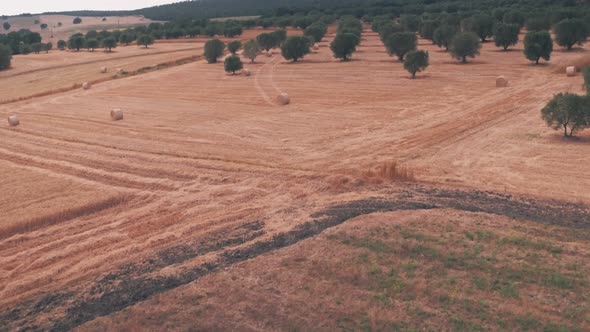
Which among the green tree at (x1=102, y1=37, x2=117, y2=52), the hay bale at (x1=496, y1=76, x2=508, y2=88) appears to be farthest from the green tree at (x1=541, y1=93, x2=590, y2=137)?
the green tree at (x1=102, y1=37, x2=117, y2=52)

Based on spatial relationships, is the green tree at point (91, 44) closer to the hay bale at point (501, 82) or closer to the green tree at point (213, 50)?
the green tree at point (213, 50)

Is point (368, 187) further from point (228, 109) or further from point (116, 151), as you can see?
point (228, 109)

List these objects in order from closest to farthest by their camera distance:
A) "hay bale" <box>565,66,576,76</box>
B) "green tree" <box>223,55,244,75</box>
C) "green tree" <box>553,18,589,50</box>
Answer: "hay bale" <box>565,66,576,76</box>, "green tree" <box>223,55,244,75</box>, "green tree" <box>553,18,589,50</box>

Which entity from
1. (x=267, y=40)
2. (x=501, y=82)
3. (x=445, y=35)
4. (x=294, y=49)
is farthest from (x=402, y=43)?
(x=267, y=40)

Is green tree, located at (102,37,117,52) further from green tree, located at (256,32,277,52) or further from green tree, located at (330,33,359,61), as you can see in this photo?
green tree, located at (330,33,359,61)

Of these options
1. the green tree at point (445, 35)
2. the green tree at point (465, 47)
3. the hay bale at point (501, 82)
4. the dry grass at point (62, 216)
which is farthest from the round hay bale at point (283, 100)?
the green tree at point (445, 35)

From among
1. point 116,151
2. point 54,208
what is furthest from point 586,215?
point 116,151
